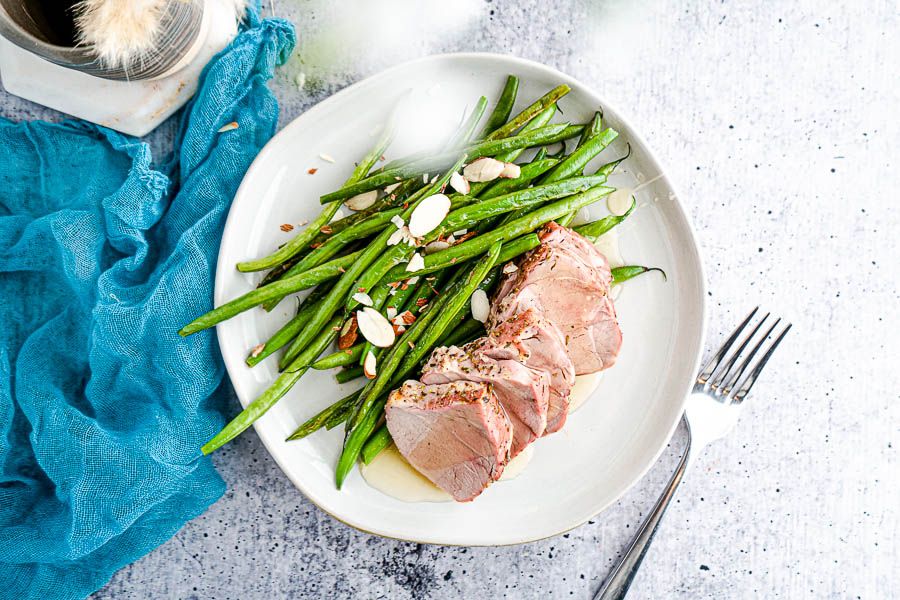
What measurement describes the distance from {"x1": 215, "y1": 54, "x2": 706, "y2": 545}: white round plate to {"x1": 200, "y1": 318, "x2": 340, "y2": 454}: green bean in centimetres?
7

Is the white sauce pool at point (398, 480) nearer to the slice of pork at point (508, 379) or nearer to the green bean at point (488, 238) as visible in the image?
the slice of pork at point (508, 379)

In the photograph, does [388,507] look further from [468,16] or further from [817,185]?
[817,185]

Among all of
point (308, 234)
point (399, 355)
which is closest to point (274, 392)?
point (399, 355)

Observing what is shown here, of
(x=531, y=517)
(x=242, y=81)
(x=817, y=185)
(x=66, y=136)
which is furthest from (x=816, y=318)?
(x=66, y=136)

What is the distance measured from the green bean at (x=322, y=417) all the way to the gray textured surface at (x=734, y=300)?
12.9 inches

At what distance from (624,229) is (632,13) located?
0.84 metres

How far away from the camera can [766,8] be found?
2510 millimetres

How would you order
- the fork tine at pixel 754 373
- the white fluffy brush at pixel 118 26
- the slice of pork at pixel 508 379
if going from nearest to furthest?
1. the white fluffy brush at pixel 118 26
2. the slice of pork at pixel 508 379
3. the fork tine at pixel 754 373

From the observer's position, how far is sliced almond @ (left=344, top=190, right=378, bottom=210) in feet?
7.26

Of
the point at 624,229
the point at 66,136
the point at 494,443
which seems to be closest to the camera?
the point at 494,443

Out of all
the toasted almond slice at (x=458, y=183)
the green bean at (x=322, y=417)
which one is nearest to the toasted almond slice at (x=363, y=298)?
the green bean at (x=322, y=417)

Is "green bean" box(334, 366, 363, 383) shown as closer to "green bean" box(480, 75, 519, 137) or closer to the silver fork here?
"green bean" box(480, 75, 519, 137)

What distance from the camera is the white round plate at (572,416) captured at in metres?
2.23

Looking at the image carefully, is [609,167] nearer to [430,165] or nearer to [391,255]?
[430,165]
